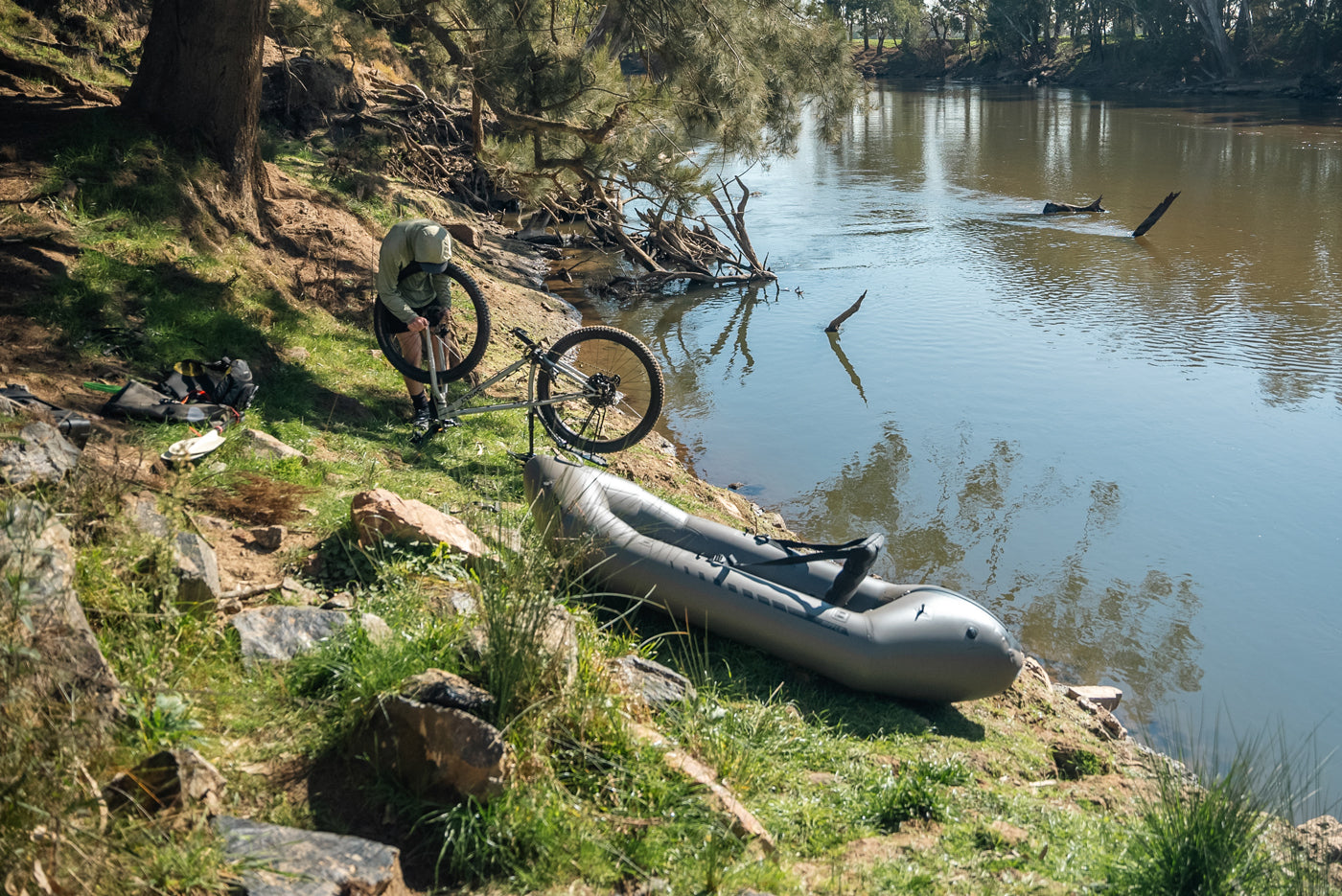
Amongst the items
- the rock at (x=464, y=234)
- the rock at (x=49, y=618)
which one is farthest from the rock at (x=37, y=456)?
the rock at (x=464, y=234)

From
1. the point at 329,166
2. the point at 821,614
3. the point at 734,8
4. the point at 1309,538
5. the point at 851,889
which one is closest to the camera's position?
the point at 851,889

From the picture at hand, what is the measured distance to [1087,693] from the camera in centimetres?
632

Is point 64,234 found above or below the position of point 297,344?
above

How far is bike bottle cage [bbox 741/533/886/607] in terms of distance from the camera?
528 centimetres

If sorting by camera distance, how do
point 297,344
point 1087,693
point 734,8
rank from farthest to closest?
point 734,8
point 297,344
point 1087,693

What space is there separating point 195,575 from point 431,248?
321 cm

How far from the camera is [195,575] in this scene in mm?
3826

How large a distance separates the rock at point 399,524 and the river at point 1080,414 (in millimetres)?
3412

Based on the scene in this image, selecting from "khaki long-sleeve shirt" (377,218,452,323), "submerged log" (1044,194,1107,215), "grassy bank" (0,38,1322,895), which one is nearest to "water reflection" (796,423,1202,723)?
"grassy bank" (0,38,1322,895)

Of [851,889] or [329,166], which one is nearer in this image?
[851,889]

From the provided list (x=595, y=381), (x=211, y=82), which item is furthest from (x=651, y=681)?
(x=211, y=82)

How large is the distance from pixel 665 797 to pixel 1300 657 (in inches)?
A: 226

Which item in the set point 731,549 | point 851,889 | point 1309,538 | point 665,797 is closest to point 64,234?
point 731,549

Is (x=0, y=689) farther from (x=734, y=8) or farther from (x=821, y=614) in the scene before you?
(x=734, y=8)
